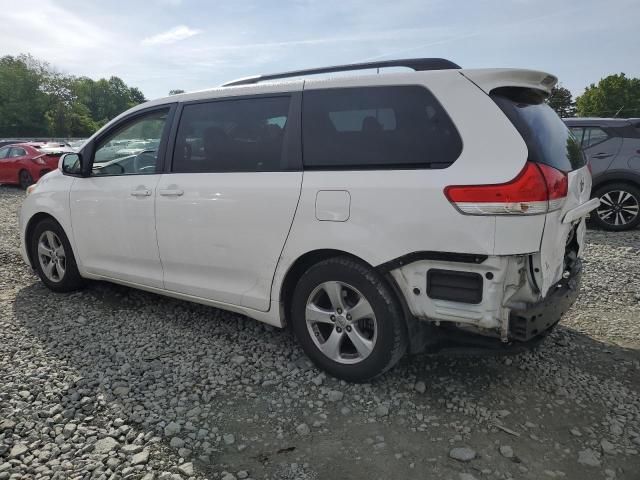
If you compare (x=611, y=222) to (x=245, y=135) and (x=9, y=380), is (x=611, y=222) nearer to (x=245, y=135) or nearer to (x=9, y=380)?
(x=245, y=135)

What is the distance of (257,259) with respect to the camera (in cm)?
326

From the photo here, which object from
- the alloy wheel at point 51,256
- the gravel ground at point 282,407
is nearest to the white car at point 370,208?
the gravel ground at point 282,407

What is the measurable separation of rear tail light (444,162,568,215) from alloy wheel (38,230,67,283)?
3.81 meters

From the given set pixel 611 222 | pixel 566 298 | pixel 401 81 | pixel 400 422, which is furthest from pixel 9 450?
pixel 611 222

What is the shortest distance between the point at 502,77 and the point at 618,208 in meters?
5.94

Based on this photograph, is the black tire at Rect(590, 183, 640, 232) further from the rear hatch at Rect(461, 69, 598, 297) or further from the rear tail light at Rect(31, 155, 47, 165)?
the rear tail light at Rect(31, 155, 47, 165)

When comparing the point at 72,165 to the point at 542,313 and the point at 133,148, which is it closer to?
the point at 133,148

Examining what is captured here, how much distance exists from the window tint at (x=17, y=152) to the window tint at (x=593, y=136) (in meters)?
15.1

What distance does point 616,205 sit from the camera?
294 inches

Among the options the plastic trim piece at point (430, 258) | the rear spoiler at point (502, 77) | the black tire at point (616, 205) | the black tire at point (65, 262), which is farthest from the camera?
the black tire at point (616, 205)

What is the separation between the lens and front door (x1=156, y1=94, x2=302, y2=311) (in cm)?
316

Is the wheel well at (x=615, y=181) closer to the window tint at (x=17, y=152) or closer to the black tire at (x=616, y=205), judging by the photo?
the black tire at (x=616, y=205)

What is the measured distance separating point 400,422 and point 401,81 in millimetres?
1898

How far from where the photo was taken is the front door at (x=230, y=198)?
10.4ft
